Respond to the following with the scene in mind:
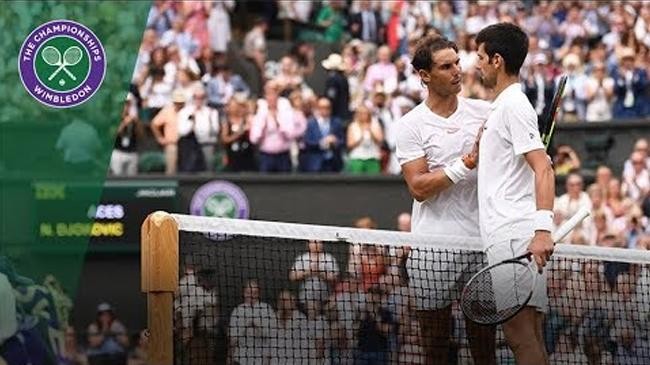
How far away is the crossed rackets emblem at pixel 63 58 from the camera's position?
8672 millimetres

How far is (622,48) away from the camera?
2266 centimetres

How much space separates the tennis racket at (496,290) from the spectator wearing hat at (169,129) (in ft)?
44.8

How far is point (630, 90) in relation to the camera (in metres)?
22.1

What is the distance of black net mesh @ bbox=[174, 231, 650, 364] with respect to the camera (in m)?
8.62

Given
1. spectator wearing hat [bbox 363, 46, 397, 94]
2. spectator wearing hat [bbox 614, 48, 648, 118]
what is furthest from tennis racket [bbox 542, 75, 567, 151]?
spectator wearing hat [bbox 363, 46, 397, 94]

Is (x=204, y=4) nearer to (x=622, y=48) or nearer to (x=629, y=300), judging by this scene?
(x=622, y=48)

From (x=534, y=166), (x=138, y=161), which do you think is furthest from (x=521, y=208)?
(x=138, y=161)

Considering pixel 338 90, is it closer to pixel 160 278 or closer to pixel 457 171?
pixel 457 171

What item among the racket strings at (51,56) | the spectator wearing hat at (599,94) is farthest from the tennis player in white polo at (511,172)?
the spectator wearing hat at (599,94)

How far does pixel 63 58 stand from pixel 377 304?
1949 millimetres

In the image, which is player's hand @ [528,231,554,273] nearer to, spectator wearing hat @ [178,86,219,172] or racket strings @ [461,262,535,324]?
racket strings @ [461,262,535,324]

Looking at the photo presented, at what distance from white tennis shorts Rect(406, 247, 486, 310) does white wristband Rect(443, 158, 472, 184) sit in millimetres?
409

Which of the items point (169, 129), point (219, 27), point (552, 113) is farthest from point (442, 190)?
point (219, 27)

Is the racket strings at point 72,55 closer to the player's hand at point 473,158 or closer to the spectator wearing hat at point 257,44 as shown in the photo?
the player's hand at point 473,158
